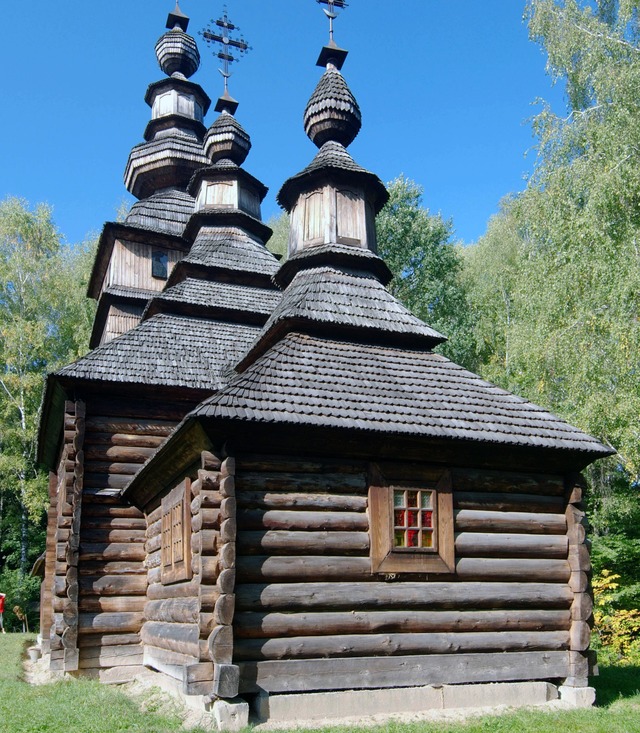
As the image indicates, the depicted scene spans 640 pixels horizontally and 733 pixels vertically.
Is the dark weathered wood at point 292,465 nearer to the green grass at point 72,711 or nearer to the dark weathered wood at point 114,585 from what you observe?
the green grass at point 72,711

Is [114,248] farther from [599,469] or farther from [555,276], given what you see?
[599,469]

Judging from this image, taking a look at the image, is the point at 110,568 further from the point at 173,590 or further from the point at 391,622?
the point at 391,622

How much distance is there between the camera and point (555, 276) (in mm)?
17078

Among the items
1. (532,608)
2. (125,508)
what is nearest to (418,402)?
(532,608)

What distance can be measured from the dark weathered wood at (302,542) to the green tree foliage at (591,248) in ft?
26.0

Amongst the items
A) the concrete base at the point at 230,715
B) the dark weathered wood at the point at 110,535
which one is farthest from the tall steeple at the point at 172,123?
the concrete base at the point at 230,715

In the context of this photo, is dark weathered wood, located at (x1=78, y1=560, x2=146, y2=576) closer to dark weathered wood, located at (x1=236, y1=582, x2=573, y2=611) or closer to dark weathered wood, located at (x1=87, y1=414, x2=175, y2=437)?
dark weathered wood, located at (x1=87, y1=414, x2=175, y2=437)

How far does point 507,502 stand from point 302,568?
3167 millimetres

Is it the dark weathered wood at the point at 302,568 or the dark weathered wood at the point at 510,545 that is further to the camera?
the dark weathered wood at the point at 510,545

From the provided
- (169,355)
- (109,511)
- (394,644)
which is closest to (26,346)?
(169,355)

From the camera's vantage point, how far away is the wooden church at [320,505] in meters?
9.12

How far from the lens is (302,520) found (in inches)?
372

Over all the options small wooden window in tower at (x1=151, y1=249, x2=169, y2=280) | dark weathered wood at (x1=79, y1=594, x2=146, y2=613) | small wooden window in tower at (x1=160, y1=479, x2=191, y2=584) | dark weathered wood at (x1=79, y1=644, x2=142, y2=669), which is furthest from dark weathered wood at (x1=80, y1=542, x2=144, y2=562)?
small wooden window in tower at (x1=151, y1=249, x2=169, y2=280)

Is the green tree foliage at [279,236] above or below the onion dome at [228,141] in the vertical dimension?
above
